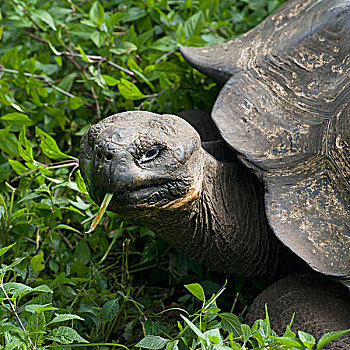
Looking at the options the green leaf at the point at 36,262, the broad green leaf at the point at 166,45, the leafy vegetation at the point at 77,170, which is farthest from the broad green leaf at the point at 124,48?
the green leaf at the point at 36,262

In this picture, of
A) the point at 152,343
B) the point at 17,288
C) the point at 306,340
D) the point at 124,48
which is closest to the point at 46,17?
the point at 124,48

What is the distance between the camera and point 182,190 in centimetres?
202

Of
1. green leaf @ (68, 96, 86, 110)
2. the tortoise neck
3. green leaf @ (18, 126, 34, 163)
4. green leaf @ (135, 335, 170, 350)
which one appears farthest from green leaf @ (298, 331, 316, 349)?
green leaf @ (68, 96, 86, 110)

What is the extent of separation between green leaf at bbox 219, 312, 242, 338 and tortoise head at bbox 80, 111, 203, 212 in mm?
439

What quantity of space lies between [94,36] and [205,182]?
1.31 meters

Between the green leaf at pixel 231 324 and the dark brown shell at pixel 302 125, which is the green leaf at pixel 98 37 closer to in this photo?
the dark brown shell at pixel 302 125

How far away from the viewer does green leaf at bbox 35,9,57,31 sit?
128 inches

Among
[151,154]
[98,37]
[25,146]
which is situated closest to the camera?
[151,154]

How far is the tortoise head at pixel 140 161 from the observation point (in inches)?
73.0

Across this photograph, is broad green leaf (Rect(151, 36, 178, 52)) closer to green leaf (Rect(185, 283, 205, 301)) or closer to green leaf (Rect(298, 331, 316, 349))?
green leaf (Rect(185, 283, 205, 301))

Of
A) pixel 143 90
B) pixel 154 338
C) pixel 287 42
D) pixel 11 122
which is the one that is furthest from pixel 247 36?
pixel 154 338

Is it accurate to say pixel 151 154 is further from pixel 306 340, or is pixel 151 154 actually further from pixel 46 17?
pixel 46 17

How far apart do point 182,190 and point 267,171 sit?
36 cm

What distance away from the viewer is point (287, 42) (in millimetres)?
2422
